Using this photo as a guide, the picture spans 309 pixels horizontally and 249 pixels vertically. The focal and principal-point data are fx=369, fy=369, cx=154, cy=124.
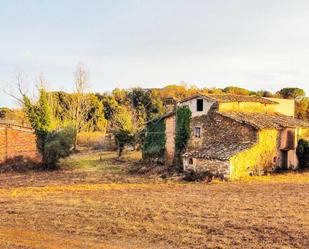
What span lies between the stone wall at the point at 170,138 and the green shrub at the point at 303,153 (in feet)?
33.3

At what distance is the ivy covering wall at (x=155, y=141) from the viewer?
102 ft

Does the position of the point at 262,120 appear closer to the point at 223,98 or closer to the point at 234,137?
the point at 234,137

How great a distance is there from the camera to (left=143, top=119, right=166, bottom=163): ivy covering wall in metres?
31.0

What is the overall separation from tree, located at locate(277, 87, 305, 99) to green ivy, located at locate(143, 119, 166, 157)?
44704 millimetres

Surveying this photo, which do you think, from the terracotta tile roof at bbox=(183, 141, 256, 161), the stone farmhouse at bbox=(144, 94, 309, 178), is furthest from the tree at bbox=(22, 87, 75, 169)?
the terracotta tile roof at bbox=(183, 141, 256, 161)

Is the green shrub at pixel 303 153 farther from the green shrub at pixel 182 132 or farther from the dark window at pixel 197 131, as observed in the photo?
the green shrub at pixel 182 132

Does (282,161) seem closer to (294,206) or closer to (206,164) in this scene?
(206,164)

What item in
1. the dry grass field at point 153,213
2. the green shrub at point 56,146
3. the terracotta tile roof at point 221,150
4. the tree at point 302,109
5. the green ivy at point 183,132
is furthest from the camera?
the tree at point 302,109

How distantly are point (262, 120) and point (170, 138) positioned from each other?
24.4 feet

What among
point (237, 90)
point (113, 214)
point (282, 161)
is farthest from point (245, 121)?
point (237, 90)

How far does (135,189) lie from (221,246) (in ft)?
35.1

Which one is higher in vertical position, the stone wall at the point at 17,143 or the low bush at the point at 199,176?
the stone wall at the point at 17,143

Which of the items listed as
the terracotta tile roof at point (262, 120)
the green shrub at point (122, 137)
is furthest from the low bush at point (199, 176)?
the green shrub at point (122, 137)

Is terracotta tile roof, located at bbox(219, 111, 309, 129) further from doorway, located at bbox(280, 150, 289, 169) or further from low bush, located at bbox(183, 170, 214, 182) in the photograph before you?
low bush, located at bbox(183, 170, 214, 182)
